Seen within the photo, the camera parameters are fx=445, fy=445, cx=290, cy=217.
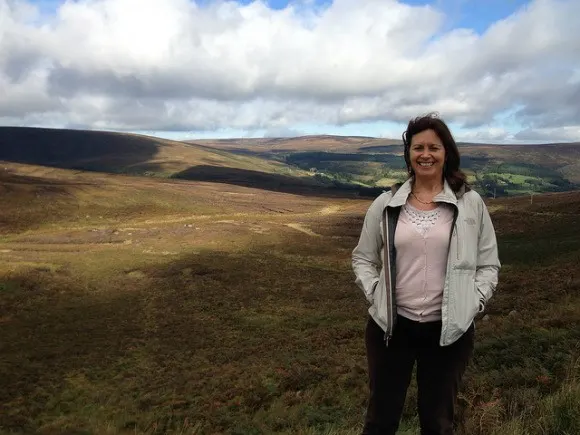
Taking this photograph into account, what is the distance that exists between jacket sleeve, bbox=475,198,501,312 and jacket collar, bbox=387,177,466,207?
0.30 meters

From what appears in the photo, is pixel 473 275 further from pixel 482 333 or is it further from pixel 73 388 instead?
pixel 73 388

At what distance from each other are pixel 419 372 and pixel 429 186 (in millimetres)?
1923

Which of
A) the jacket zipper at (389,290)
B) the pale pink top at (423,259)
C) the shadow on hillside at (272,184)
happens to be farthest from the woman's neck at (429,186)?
the shadow on hillside at (272,184)

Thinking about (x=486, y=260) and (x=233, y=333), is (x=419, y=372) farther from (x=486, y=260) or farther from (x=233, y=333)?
(x=233, y=333)

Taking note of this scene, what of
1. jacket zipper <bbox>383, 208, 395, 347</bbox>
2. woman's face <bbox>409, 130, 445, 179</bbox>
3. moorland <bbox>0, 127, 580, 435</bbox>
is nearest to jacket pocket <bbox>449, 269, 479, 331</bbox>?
jacket zipper <bbox>383, 208, 395, 347</bbox>

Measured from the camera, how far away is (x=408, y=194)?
4539mm

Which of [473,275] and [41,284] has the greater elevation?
[473,275]

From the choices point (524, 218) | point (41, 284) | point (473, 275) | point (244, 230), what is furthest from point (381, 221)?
point (524, 218)

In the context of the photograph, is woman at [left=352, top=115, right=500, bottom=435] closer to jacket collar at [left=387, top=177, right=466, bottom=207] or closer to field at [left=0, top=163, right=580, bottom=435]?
jacket collar at [left=387, top=177, right=466, bottom=207]

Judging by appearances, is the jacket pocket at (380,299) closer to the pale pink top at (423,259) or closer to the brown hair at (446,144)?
the pale pink top at (423,259)

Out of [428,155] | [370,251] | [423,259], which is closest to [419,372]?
[423,259]

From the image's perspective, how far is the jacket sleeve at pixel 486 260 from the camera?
4484 millimetres

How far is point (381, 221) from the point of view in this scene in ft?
15.0

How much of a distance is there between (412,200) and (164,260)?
133ft
